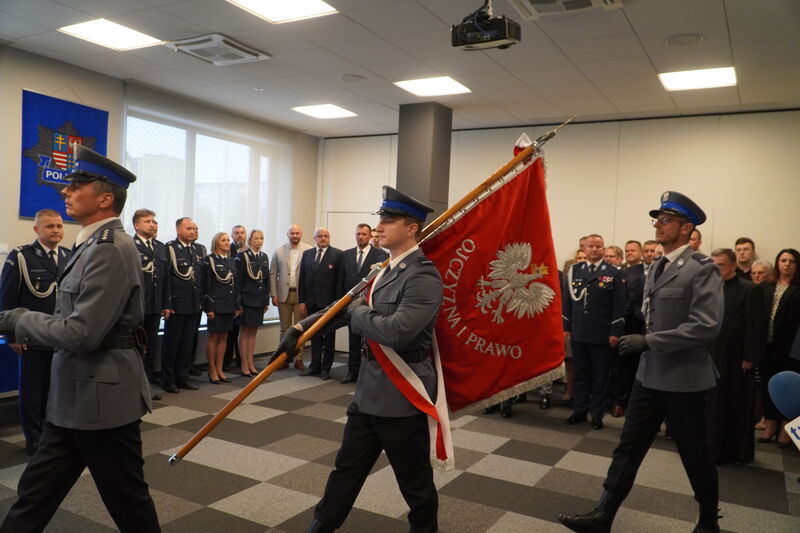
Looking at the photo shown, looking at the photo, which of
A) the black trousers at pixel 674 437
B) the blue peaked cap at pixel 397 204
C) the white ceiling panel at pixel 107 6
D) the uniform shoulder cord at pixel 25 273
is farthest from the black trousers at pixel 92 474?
the white ceiling panel at pixel 107 6

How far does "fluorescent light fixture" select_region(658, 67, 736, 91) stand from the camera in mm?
5660

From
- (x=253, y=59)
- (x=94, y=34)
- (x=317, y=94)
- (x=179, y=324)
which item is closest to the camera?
(x=94, y=34)

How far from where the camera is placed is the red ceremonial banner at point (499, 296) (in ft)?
8.63

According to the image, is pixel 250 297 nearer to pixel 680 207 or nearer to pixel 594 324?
pixel 594 324

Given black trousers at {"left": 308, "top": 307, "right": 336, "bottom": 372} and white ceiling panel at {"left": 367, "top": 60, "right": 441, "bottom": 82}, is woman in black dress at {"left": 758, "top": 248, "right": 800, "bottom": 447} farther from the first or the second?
black trousers at {"left": 308, "top": 307, "right": 336, "bottom": 372}

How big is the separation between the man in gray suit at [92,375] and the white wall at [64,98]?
4.38 metres

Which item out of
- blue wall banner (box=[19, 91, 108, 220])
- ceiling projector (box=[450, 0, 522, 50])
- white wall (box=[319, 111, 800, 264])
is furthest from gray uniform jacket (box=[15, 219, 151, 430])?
white wall (box=[319, 111, 800, 264])

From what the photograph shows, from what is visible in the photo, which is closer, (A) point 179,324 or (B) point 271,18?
(B) point 271,18

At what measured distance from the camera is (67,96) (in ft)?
20.4

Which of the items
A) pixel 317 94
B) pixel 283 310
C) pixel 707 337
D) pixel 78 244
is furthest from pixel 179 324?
pixel 707 337

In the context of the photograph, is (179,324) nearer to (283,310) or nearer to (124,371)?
(283,310)

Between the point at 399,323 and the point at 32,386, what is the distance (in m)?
2.97

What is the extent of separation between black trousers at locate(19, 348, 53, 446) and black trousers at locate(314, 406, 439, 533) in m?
2.58

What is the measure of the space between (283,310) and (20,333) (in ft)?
18.9
